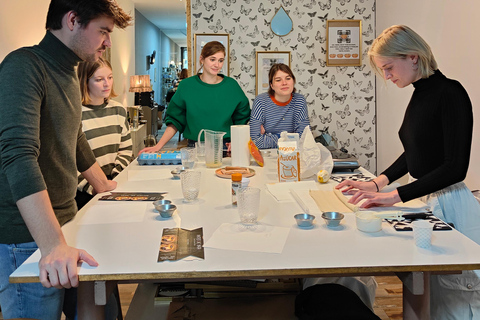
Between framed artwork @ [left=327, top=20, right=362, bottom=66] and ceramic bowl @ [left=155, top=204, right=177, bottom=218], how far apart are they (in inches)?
154

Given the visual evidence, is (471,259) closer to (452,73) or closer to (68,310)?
(68,310)

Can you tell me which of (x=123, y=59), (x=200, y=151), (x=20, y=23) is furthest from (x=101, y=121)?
(x=123, y=59)

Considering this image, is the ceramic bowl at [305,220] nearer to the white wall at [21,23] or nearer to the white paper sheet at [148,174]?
the white paper sheet at [148,174]

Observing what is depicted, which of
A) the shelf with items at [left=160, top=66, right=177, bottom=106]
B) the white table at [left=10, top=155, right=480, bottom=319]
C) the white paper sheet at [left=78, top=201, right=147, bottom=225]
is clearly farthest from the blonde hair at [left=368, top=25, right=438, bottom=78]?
the shelf with items at [left=160, top=66, right=177, bottom=106]

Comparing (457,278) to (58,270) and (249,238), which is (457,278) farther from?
(58,270)

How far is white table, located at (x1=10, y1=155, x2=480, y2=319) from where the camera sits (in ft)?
3.97

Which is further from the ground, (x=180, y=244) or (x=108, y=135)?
(x=108, y=135)

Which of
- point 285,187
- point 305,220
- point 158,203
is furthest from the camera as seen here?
point 285,187

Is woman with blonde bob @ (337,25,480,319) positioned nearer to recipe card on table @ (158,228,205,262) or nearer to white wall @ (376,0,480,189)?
recipe card on table @ (158,228,205,262)

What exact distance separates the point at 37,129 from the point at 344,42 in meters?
4.43

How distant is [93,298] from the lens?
129 centimetres

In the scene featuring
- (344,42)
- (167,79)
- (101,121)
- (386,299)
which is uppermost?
(167,79)

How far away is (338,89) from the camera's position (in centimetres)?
527

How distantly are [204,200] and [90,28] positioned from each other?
0.83m
